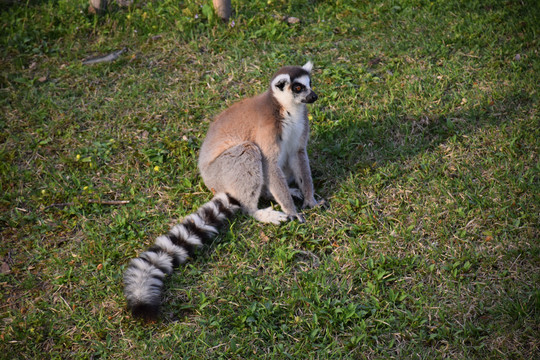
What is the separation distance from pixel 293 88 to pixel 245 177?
0.90m

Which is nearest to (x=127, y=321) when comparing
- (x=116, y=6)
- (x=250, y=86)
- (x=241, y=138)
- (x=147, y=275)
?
(x=147, y=275)

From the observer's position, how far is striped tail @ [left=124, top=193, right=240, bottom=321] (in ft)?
10.2

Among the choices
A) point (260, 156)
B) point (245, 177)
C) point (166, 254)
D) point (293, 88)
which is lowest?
point (166, 254)

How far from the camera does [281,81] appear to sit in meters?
4.00

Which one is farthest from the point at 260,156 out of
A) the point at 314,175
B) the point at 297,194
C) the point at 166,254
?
the point at 166,254

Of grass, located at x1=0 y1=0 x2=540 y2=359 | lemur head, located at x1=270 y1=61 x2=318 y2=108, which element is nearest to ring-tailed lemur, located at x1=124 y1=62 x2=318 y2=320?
lemur head, located at x1=270 y1=61 x2=318 y2=108

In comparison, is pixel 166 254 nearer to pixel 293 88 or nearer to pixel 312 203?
pixel 312 203

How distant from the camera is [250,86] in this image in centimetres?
573

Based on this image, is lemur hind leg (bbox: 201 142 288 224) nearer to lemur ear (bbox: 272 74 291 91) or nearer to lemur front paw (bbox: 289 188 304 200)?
lemur front paw (bbox: 289 188 304 200)

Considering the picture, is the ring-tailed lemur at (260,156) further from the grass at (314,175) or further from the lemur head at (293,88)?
the grass at (314,175)

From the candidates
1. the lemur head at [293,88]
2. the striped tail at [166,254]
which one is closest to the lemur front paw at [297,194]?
the striped tail at [166,254]

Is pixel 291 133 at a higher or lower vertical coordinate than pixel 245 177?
higher

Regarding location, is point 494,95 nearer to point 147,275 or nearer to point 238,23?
point 238,23

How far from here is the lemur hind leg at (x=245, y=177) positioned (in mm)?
4027
